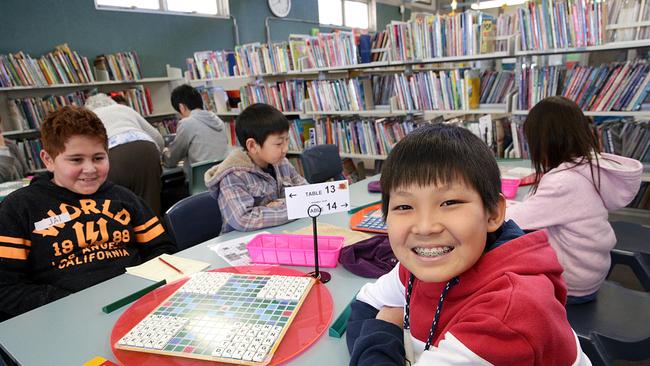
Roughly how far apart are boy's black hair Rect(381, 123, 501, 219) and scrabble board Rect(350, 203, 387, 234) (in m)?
0.73

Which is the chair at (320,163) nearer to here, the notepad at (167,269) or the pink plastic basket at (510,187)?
the pink plastic basket at (510,187)

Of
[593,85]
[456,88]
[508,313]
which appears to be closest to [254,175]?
[508,313]

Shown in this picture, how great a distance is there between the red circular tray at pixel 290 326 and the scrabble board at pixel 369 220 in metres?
0.41

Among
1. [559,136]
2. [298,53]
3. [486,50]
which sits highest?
[298,53]

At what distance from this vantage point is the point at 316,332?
867 millimetres

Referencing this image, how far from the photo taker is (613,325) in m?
1.17

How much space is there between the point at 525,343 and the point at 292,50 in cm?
383

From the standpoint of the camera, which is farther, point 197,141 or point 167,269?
point 197,141

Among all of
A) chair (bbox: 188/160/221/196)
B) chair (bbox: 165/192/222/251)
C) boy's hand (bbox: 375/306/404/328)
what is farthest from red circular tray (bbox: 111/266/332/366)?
chair (bbox: 188/160/221/196)

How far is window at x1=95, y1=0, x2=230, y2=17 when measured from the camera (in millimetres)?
5084

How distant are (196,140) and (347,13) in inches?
226

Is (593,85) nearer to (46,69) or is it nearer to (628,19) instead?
(628,19)

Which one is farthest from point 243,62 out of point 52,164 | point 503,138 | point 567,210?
point 567,210

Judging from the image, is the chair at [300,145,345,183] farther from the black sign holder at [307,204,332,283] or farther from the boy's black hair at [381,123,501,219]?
the boy's black hair at [381,123,501,219]
